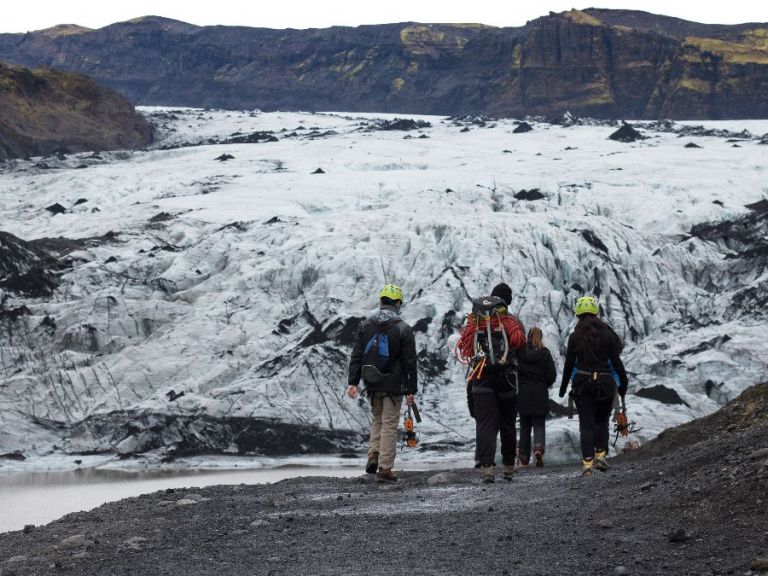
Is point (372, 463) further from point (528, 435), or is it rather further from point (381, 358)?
point (528, 435)

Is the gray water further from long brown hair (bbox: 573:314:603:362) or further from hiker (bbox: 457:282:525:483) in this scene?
long brown hair (bbox: 573:314:603:362)

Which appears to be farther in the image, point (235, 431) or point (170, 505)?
point (235, 431)

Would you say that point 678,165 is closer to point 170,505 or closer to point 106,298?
point 106,298

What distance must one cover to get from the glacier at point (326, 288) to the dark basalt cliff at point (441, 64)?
33.5 m

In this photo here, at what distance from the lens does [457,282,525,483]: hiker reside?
30.7 feet

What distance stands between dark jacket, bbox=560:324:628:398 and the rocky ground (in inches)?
25.6

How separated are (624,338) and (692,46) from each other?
155 feet

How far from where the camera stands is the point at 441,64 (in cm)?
8081

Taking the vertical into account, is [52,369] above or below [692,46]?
below

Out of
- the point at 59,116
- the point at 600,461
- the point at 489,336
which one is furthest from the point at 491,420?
the point at 59,116

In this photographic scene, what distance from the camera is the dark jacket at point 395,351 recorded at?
979 centimetres

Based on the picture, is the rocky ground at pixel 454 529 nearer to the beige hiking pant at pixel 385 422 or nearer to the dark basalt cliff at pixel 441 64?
the beige hiking pant at pixel 385 422

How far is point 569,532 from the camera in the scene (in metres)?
6.66

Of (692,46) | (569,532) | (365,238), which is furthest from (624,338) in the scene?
(692,46)
